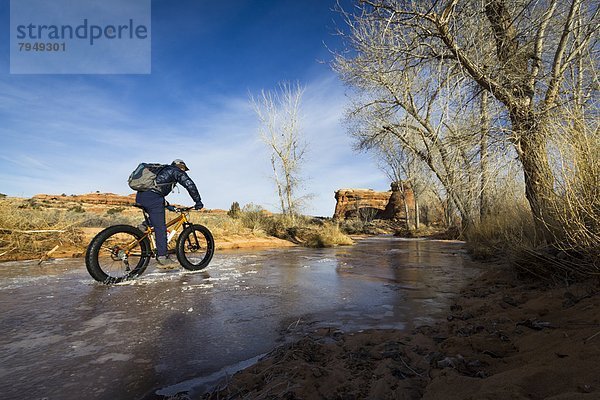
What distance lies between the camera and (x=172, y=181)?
5414 millimetres

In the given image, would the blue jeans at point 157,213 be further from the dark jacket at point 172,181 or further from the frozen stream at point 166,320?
the frozen stream at point 166,320

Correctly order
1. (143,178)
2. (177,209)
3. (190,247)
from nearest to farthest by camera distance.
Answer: (143,178), (177,209), (190,247)

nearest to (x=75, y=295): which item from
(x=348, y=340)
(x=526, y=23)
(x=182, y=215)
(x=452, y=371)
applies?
(x=182, y=215)

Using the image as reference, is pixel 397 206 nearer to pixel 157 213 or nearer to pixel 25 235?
pixel 25 235

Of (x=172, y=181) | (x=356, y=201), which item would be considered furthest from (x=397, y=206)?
(x=172, y=181)

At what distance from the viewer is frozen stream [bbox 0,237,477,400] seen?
1.73 m

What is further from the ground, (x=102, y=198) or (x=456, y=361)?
(x=102, y=198)

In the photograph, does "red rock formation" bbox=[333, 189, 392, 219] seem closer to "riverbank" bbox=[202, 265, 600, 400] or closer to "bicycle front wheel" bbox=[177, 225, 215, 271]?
"bicycle front wheel" bbox=[177, 225, 215, 271]

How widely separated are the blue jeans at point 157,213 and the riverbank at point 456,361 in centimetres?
388

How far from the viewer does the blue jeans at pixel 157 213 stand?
5164mm

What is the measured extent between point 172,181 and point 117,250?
1422mm

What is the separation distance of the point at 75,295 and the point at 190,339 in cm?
249

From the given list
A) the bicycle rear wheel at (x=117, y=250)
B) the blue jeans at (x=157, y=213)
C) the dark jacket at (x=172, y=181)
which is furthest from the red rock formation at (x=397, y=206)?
the bicycle rear wheel at (x=117, y=250)

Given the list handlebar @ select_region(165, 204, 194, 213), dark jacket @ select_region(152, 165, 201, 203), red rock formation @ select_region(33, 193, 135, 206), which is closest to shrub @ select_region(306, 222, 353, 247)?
handlebar @ select_region(165, 204, 194, 213)
